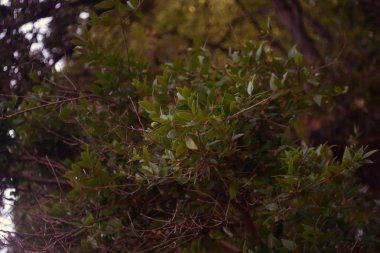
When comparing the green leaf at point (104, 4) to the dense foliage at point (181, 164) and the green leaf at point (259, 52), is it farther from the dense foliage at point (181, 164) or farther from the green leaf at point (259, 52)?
the green leaf at point (259, 52)

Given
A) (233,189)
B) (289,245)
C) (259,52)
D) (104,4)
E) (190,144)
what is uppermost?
(104,4)

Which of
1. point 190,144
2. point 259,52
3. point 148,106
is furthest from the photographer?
point 259,52

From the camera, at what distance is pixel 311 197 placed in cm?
251

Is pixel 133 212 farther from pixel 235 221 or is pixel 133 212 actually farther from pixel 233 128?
pixel 233 128

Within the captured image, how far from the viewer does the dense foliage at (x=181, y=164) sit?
1.93 meters

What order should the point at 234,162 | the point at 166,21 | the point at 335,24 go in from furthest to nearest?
the point at 166,21, the point at 335,24, the point at 234,162

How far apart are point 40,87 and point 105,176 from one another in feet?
2.16

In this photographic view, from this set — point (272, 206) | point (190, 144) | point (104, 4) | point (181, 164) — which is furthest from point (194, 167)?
point (104, 4)

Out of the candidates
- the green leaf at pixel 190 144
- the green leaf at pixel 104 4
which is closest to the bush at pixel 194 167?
the green leaf at pixel 190 144

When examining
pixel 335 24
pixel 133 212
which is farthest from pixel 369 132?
pixel 133 212

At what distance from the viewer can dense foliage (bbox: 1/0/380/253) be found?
1.93 metres

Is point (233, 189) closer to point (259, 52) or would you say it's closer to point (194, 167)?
point (194, 167)

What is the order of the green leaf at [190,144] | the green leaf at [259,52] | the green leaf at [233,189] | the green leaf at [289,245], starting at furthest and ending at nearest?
the green leaf at [259,52] < the green leaf at [289,245] < the green leaf at [233,189] < the green leaf at [190,144]

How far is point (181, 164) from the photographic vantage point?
1865mm
